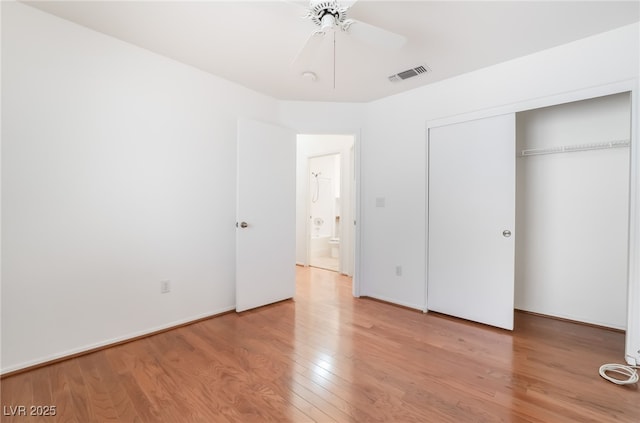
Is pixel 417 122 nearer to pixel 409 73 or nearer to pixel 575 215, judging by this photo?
pixel 409 73

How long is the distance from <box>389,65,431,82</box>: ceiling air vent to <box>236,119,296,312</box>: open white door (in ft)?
4.32

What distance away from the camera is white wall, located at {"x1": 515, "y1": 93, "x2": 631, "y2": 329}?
2625 mm

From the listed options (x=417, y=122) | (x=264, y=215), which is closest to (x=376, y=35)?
(x=417, y=122)

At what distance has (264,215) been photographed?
3230 mm

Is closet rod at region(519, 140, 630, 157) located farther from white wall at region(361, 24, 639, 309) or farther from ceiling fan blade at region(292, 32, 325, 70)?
ceiling fan blade at region(292, 32, 325, 70)

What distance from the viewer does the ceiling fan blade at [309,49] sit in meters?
1.81

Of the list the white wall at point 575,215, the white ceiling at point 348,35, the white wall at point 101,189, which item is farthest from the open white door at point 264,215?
the white wall at point 575,215

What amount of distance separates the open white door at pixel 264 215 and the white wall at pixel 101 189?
192 mm

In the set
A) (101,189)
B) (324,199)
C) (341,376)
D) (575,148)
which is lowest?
(341,376)

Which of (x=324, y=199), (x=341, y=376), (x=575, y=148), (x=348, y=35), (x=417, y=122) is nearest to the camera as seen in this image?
(x=341, y=376)

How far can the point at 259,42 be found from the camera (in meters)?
2.30

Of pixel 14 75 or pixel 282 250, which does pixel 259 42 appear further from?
pixel 282 250

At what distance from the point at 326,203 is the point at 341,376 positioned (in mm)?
5167

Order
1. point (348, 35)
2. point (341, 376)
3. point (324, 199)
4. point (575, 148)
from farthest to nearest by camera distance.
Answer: point (324, 199), point (575, 148), point (348, 35), point (341, 376)
